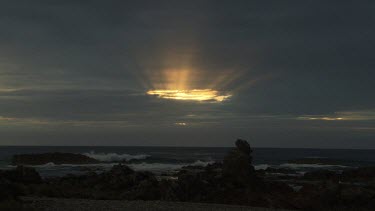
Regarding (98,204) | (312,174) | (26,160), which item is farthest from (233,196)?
(26,160)

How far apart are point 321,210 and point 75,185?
19318mm

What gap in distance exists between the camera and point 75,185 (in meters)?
36.1

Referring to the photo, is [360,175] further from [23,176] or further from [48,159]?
[48,159]

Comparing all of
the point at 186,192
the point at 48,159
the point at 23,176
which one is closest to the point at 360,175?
the point at 186,192

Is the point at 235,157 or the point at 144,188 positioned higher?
the point at 235,157

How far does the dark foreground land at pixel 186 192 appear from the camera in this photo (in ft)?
72.3

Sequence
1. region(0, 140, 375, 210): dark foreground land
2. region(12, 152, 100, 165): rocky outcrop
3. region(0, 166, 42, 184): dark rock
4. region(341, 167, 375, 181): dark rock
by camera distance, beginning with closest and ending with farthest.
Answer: region(0, 140, 375, 210): dark foreground land < region(0, 166, 42, 184): dark rock < region(341, 167, 375, 181): dark rock < region(12, 152, 100, 165): rocky outcrop

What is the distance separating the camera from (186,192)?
3039cm

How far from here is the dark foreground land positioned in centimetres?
2205

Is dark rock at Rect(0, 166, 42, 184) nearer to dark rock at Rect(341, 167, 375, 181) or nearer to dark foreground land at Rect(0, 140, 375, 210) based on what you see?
dark foreground land at Rect(0, 140, 375, 210)

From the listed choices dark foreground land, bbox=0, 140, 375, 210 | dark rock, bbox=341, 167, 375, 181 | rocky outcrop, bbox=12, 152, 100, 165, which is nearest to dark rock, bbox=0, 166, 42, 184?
dark foreground land, bbox=0, 140, 375, 210

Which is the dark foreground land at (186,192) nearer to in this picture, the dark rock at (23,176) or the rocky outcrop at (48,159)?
the dark rock at (23,176)

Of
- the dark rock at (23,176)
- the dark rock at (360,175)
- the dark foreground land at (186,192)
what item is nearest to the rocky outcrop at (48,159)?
the dark foreground land at (186,192)

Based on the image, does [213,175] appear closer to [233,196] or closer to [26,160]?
[233,196]
